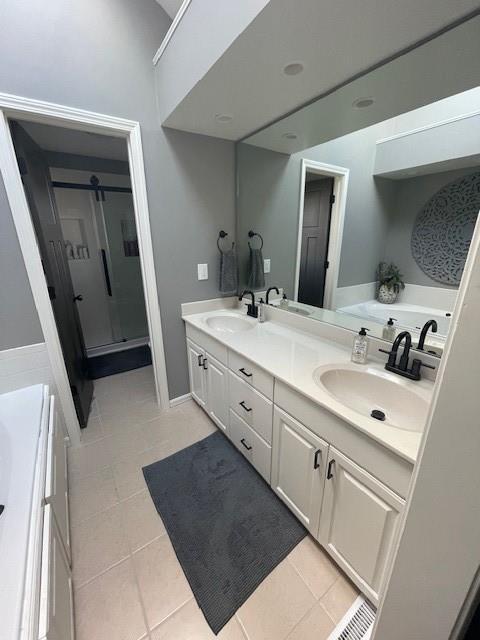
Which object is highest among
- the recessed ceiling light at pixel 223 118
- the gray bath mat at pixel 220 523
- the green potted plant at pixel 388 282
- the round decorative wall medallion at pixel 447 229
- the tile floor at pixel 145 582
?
the recessed ceiling light at pixel 223 118

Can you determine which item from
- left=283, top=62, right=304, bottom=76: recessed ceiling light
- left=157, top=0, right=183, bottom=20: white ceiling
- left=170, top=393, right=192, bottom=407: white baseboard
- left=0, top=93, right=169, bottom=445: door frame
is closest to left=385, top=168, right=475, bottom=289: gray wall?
left=283, top=62, right=304, bottom=76: recessed ceiling light

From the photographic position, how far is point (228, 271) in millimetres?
2248

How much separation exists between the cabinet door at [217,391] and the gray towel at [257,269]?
0.76m

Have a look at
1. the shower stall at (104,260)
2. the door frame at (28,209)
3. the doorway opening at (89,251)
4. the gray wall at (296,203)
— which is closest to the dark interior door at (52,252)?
the doorway opening at (89,251)

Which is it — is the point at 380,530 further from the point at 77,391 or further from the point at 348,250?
the point at 77,391

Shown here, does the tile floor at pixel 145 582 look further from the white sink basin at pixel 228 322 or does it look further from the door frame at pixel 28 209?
the white sink basin at pixel 228 322

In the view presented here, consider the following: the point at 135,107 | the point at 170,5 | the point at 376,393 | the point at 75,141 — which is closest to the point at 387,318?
the point at 376,393

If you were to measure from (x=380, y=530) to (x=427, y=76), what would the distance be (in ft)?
5.89

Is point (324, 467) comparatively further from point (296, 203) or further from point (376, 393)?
point (296, 203)

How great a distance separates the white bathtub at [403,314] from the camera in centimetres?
119

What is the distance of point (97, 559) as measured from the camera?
1257 mm

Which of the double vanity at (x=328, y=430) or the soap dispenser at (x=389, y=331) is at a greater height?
the soap dispenser at (x=389, y=331)

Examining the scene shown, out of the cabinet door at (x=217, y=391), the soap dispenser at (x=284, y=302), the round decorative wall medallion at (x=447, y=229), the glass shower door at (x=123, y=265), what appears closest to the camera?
the round decorative wall medallion at (x=447, y=229)

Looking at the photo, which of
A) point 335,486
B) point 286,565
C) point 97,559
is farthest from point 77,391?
point 335,486
